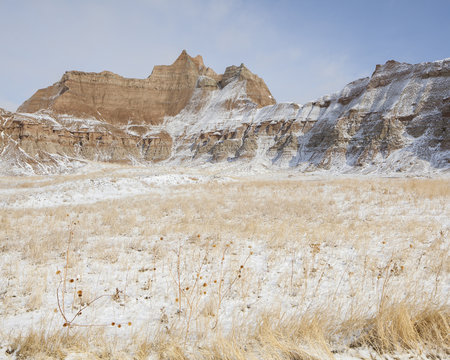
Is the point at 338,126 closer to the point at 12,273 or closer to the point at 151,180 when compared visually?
the point at 151,180

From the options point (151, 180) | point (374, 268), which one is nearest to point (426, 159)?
point (151, 180)

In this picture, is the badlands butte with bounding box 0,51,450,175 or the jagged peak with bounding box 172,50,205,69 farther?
the jagged peak with bounding box 172,50,205,69

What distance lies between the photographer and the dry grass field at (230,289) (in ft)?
7.24

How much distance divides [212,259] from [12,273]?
3.23 m

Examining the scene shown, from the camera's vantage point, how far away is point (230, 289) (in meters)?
3.44

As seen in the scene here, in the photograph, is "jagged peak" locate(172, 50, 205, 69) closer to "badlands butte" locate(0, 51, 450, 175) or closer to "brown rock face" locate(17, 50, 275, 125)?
"badlands butte" locate(0, 51, 450, 175)

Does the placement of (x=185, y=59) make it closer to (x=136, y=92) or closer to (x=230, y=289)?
(x=136, y=92)

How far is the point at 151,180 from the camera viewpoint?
20.0 meters

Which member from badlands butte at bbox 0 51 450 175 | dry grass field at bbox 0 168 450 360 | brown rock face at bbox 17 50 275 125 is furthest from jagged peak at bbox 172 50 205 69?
dry grass field at bbox 0 168 450 360

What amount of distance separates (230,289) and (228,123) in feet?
252

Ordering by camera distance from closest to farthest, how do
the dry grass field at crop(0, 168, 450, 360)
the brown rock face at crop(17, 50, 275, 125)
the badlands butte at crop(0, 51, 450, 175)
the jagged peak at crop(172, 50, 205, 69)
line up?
1. the dry grass field at crop(0, 168, 450, 360)
2. the badlands butte at crop(0, 51, 450, 175)
3. the brown rock face at crop(17, 50, 275, 125)
4. the jagged peak at crop(172, 50, 205, 69)

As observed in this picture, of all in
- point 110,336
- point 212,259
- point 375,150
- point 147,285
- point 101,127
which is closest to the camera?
point 110,336

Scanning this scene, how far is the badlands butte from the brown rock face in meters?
0.39

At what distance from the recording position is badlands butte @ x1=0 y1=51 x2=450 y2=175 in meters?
45.8
